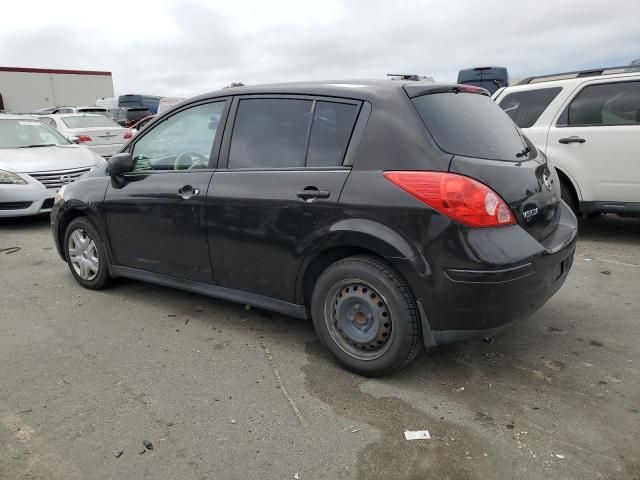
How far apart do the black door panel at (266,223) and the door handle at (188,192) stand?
0.14 m

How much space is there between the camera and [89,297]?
180 inches

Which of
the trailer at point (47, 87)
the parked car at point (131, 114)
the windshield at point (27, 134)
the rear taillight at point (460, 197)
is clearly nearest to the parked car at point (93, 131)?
the windshield at point (27, 134)

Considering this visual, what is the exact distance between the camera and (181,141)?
3912 mm

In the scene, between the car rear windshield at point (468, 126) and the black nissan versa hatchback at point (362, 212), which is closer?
the black nissan versa hatchback at point (362, 212)

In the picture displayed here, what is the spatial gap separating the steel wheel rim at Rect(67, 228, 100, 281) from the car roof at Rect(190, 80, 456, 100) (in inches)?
79.8

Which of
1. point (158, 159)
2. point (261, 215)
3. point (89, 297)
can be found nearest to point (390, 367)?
point (261, 215)

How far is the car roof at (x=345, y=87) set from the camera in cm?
307

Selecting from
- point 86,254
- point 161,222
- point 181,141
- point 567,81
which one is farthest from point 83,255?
point 567,81

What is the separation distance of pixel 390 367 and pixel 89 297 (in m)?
2.84

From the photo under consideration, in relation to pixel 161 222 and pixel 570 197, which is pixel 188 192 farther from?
pixel 570 197

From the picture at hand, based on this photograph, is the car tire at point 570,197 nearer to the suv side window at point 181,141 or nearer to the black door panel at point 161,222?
the suv side window at point 181,141

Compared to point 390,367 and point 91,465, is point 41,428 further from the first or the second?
point 390,367

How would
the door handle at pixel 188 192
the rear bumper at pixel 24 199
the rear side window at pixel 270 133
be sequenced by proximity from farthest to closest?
the rear bumper at pixel 24 199 < the door handle at pixel 188 192 < the rear side window at pixel 270 133

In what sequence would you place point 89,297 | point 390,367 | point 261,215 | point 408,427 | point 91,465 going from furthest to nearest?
point 89,297 < point 261,215 < point 390,367 < point 408,427 < point 91,465
